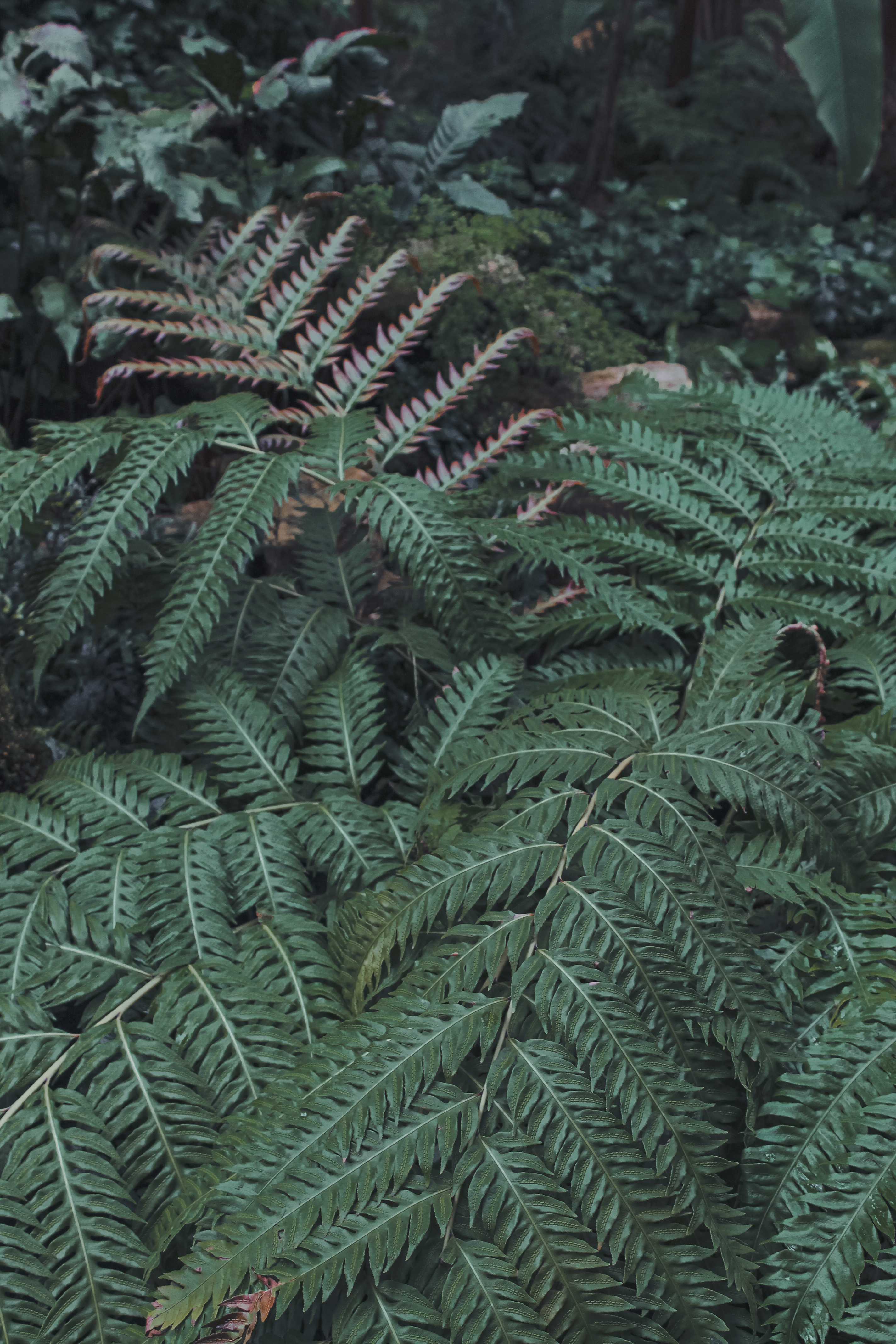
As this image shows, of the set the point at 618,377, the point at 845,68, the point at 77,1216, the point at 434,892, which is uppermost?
the point at 845,68

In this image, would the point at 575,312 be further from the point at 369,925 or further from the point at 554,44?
the point at 554,44

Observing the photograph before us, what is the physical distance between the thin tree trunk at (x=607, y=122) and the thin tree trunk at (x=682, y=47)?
3.24 ft

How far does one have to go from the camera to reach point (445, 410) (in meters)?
1.95

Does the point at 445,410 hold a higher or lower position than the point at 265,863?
higher

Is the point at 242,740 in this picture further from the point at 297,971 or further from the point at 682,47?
the point at 682,47

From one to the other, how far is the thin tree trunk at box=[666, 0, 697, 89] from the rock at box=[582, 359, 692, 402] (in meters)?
4.86

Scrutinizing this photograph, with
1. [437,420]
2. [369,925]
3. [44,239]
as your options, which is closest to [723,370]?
[437,420]

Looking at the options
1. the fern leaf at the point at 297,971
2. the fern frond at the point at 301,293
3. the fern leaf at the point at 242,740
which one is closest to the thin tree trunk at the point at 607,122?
the fern frond at the point at 301,293

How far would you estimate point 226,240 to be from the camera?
9.84 ft

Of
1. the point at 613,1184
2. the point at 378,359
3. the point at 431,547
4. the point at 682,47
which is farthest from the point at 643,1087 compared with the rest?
the point at 682,47

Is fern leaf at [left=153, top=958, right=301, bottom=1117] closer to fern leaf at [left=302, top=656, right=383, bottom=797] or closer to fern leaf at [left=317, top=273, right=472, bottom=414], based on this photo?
fern leaf at [left=302, top=656, right=383, bottom=797]

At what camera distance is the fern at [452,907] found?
0.89 meters

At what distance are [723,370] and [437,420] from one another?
1.50m

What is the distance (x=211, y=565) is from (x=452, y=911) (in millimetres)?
753
